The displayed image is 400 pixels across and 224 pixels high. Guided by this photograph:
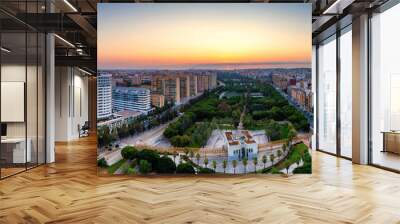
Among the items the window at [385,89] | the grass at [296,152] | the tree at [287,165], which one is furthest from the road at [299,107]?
the window at [385,89]

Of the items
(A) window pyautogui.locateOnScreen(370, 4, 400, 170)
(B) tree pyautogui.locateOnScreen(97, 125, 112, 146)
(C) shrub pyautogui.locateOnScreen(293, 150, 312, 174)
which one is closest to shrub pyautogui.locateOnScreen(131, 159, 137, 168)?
(B) tree pyautogui.locateOnScreen(97, 125, 112, 146)

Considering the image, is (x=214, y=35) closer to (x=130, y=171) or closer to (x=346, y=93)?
(x=130, y=171)

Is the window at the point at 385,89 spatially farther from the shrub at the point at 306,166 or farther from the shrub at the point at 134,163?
the shrub at the point at 134,163

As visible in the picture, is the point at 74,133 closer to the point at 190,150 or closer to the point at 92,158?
the point at 92,158

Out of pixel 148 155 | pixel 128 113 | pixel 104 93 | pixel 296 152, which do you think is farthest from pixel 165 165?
pixel 296 152

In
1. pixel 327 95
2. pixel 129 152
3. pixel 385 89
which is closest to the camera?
pixel 129 152
